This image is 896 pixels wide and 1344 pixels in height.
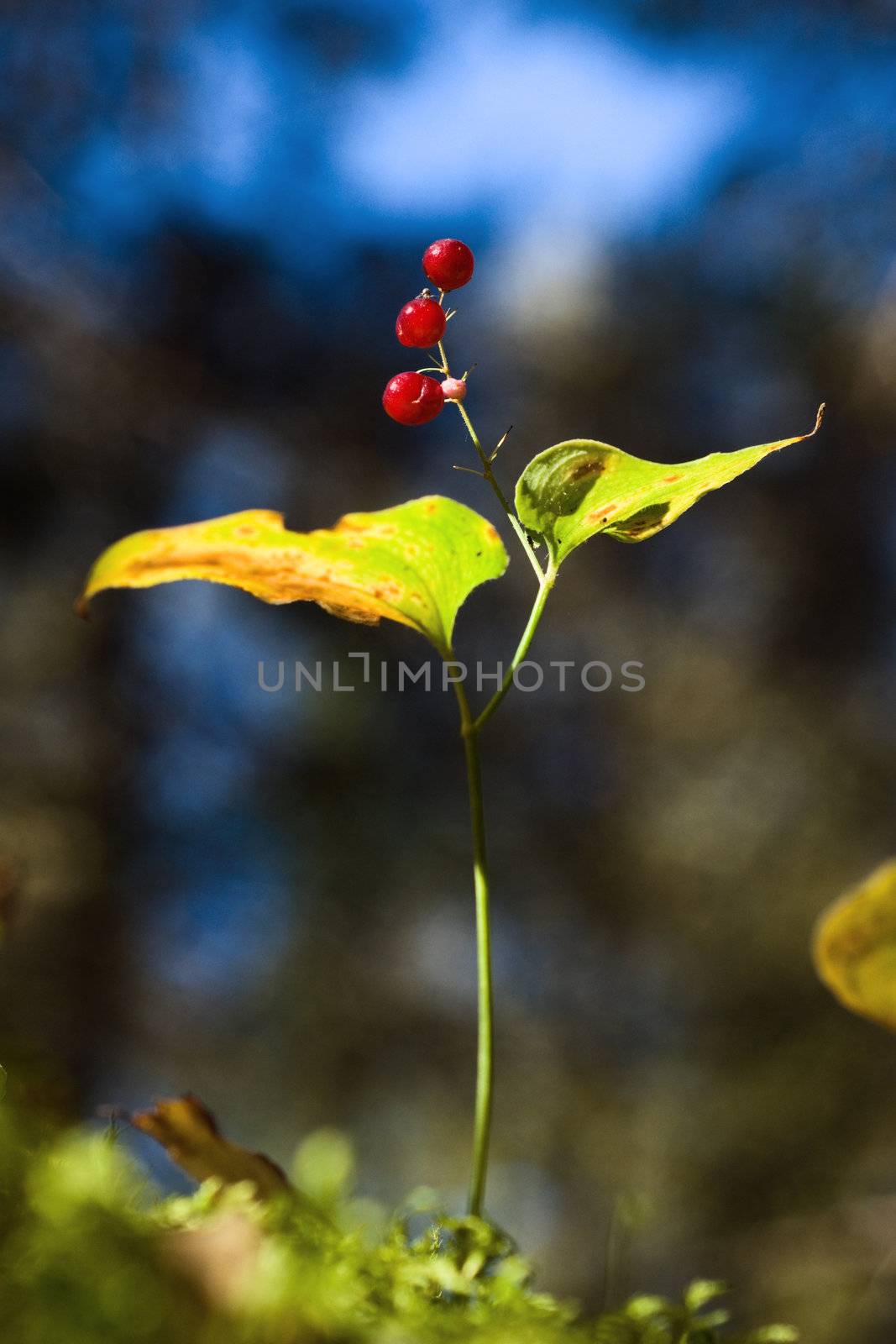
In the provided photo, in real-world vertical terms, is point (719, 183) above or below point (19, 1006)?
above

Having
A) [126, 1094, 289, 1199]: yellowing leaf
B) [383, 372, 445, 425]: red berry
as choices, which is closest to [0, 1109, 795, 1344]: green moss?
[126, 1094, 289, 1199]: yellowing leaf

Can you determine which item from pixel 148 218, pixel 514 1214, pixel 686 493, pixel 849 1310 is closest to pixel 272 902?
pixel 514 1214

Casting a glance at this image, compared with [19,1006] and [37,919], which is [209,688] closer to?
[37,919]

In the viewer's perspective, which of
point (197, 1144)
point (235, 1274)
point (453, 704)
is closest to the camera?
point (235, 1274)

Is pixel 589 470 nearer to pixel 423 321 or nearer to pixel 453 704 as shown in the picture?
pixel 423 321

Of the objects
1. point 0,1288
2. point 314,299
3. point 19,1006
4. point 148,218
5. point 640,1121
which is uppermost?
point 148,218

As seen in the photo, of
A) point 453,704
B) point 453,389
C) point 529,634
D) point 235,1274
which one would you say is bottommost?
point 235,1274

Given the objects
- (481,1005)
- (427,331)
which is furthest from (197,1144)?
(427,331)

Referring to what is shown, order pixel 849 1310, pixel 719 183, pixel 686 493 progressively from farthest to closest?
pixel 719 183 → pixel 849 1310 → pixel 686 493
